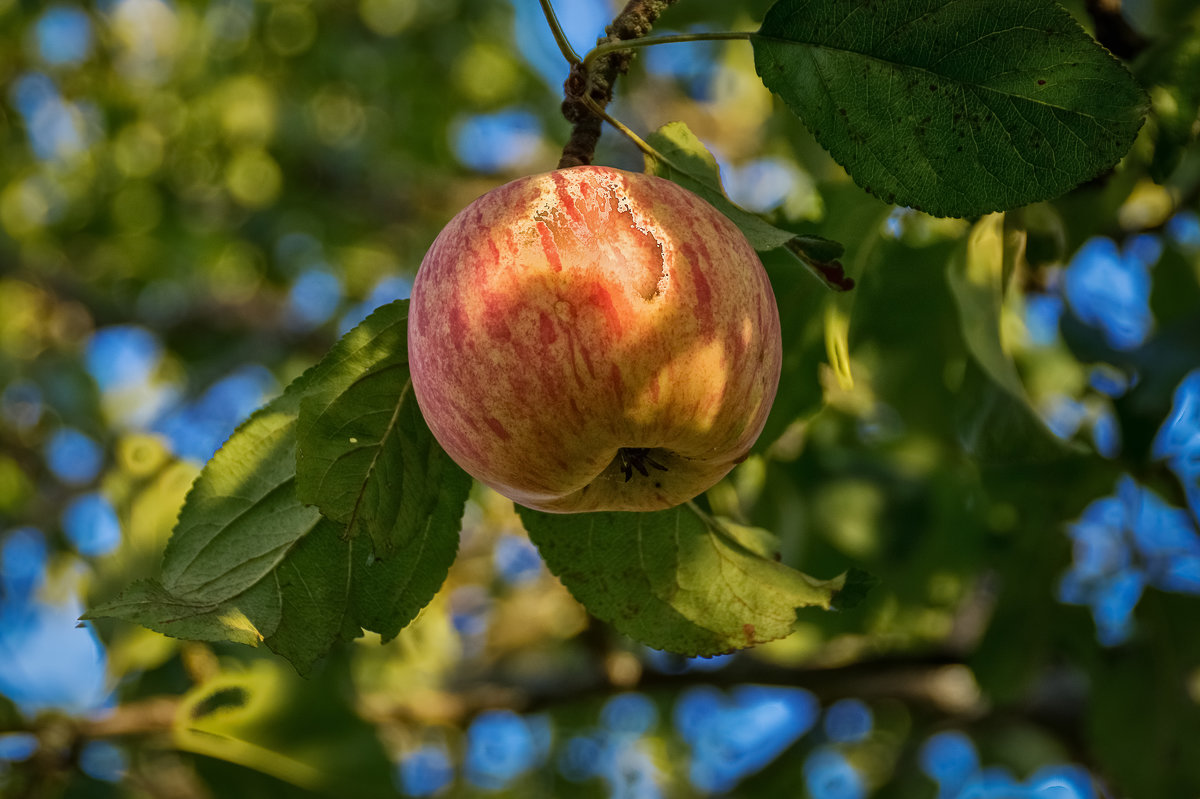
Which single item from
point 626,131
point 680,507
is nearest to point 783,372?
point 680,507

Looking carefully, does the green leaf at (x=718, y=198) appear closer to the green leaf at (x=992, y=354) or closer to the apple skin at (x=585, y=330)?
the apple skin at (x=585, y=330)

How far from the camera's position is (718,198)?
3.80 ft

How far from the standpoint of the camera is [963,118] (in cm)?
103

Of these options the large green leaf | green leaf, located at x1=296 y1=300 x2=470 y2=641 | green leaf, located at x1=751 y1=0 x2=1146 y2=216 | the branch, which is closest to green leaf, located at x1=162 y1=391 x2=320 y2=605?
the large green leaf

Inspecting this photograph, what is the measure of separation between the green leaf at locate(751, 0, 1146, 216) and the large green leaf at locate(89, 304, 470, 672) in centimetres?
53

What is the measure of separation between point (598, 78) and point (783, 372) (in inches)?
20.8

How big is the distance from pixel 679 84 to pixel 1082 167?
5.21m

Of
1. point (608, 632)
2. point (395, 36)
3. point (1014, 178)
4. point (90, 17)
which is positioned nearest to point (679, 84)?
point (395, 36)

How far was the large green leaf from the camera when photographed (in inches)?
43.9

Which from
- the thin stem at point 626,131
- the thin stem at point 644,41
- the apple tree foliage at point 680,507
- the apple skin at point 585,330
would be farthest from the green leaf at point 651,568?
the thin stem at point 644,41

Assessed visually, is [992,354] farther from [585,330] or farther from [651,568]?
[585,330]

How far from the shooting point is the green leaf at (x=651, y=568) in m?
1.28

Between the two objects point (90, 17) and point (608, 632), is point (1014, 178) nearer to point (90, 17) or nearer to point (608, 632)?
point (608, 632)

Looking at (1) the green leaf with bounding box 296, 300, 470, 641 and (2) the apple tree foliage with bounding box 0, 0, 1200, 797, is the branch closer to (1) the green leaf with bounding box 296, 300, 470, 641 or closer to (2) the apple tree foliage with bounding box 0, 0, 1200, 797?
(2) the apple tree foliage with bounding box 0, 0, 1200, 797
